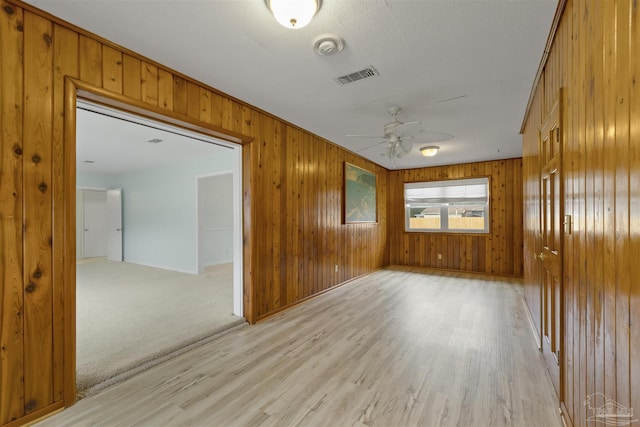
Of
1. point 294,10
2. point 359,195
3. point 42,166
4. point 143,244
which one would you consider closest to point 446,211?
point 359,195

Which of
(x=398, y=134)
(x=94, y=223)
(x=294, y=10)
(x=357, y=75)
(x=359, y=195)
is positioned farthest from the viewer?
(x=94, y=223)

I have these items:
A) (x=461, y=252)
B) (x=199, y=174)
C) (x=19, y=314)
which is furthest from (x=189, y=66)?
(x=461, y=252)

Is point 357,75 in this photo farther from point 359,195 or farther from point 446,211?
point 446,211

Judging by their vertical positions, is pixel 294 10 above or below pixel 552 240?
above

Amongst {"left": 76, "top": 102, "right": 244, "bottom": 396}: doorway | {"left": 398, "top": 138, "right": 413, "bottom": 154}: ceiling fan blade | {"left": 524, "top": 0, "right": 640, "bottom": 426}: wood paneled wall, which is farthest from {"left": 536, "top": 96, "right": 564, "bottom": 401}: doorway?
{"left": 76, "top": 102, "right": 244, "bottom": 396}: doorway

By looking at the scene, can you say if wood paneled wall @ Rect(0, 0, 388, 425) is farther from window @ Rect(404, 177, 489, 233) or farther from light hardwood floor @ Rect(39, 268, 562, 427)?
window @ Rect(404, 177, 489, 233)

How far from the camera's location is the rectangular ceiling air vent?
2.35 m

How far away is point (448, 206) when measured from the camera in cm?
643

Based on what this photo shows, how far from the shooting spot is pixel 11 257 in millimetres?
1573

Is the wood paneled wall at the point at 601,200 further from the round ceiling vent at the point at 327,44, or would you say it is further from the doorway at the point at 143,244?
the doorway at the point at 143,244

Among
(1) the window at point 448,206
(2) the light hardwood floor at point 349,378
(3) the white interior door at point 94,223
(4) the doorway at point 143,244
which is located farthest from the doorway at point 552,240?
(3) the white interior door at point 94,223

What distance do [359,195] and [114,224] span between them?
683 centimetres

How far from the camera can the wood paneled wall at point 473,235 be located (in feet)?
18.6

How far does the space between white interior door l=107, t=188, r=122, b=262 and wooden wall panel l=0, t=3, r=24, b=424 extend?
6938 millimetres
